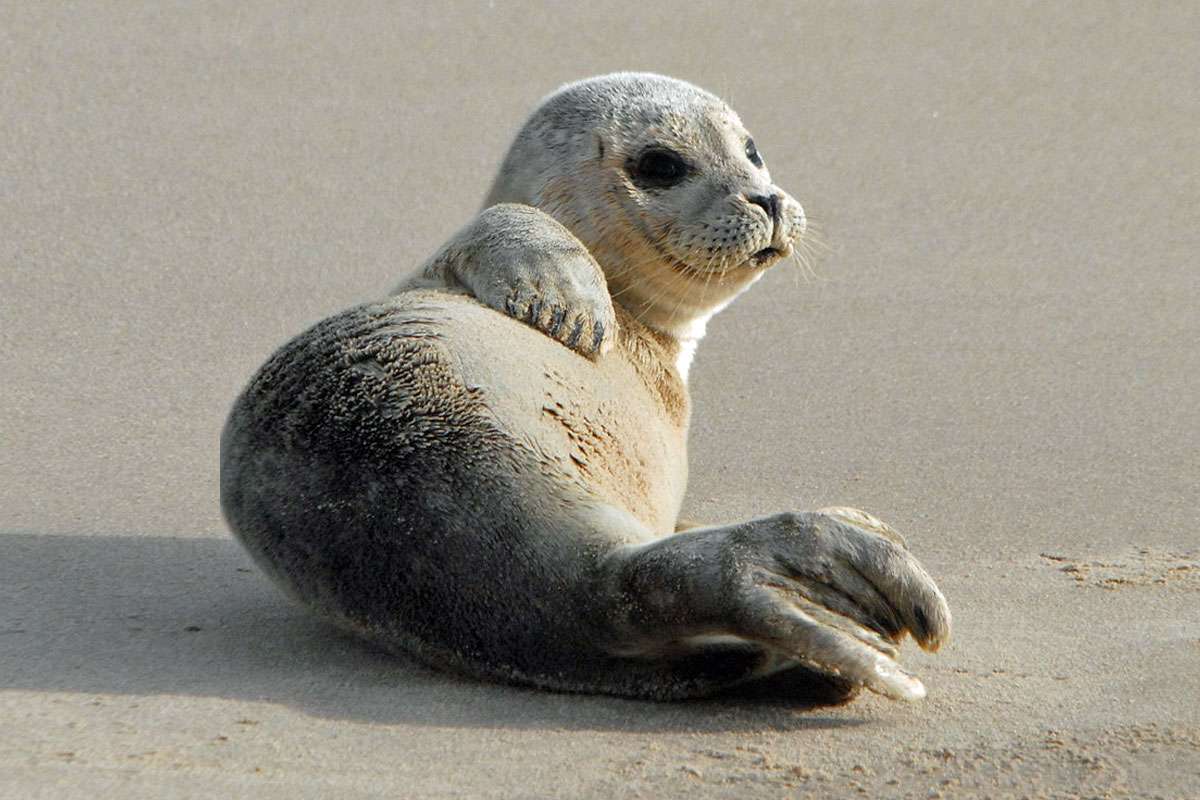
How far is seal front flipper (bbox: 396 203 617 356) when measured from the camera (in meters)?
4.06

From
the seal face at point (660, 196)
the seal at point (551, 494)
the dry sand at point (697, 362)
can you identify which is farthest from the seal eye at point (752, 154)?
the dry sand at point (697, 362)

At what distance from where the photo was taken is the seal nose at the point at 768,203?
451 centimetres

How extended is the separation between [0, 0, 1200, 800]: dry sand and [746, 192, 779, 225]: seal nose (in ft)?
2.48

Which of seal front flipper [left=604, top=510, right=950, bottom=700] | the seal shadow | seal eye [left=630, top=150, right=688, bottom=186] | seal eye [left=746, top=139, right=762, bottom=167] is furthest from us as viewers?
seal eye [left=746, top=139, right=762, bottom=167]

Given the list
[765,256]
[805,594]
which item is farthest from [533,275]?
[805,594]

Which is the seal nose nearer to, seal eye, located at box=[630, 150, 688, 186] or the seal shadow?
seal eye, located at box=[630, 150, 688, 186]

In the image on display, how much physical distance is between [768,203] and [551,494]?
1298 mm

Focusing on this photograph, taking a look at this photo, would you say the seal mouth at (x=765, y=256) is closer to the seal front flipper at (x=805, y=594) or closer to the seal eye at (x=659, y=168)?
the seal eye at (x=659, y=168)

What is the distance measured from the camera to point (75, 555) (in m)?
4.36

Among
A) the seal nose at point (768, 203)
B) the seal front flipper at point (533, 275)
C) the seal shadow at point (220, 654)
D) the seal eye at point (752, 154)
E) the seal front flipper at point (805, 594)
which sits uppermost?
the seal eye at point (752, 154)

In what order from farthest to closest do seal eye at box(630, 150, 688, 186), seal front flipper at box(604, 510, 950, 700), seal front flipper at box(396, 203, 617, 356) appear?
seal eye at box(630, 150, 688, 186), seal front flipper at box(396, 203, 617, 356), seal front flipper at box(604, 510, 950, 700)

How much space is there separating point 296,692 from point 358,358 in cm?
68

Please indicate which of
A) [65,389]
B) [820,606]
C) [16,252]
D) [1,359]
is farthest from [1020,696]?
[16,252]

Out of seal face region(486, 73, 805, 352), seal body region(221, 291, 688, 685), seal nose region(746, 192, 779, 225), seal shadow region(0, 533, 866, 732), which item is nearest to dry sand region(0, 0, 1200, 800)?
seal shadow region(0, 533, 866, 732)
